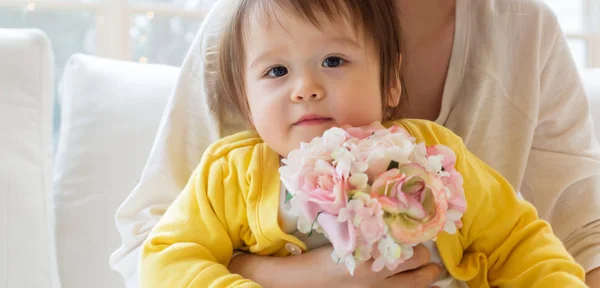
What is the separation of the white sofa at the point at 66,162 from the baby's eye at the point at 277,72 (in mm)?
700

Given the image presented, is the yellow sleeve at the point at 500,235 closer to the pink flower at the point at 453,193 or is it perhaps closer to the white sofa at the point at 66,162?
the pink flower at the point at 453,193

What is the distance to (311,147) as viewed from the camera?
98 cm

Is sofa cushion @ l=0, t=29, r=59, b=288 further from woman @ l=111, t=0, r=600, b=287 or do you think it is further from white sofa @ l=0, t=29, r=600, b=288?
woman @ l=111, t=0, r=600, b=287

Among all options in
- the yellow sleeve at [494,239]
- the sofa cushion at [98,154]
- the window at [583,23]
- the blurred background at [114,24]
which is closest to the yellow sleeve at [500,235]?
the yellow sleeve at [494,239]

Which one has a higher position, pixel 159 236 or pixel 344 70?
pixel 344 70

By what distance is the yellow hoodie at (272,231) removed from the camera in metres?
1.13

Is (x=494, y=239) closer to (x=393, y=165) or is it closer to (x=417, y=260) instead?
(x=417, y=260)

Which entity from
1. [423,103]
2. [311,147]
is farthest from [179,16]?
[311,147]

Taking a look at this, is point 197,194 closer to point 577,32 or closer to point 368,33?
point 368,33

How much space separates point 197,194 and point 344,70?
305mm

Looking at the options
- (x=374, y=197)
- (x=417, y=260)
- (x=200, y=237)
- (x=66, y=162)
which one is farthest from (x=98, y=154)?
(x=374, y=197)

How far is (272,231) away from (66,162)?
34.1 inches

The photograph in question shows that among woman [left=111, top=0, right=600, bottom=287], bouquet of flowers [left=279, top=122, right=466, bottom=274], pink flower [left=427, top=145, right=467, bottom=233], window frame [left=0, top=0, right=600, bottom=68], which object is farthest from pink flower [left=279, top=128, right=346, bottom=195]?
window frame [left=0, top=0, right=600, bottom=68]

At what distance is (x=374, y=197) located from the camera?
0.90m
